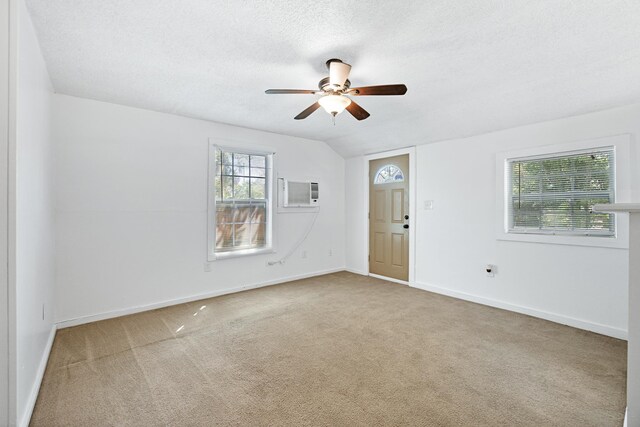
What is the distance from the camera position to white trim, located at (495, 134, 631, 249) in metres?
2.88

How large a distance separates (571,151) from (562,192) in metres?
0.44

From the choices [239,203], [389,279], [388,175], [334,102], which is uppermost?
[334,102]

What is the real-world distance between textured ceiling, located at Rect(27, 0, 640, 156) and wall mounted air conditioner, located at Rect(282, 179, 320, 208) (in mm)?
Result: 1586

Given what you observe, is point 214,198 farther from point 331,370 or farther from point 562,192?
point 562,192

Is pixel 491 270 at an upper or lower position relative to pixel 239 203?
lower

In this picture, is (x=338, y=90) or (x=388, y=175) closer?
(x=338, y=90)

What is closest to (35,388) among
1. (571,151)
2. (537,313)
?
(537,313)

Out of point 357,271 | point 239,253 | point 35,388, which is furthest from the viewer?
point 357,271

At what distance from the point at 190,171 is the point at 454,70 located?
10.4ft

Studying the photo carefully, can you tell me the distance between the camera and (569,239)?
3225 mm

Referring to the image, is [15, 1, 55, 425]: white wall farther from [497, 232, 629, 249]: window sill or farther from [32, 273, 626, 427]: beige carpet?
[497, 232, 629, 249]: window sill

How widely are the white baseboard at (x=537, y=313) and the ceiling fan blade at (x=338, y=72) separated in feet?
10.6

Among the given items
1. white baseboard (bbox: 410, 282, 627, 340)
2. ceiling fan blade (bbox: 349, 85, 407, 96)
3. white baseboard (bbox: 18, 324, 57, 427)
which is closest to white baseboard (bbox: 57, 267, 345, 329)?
white baseboard (bbox: 18, 324, 57, 427)

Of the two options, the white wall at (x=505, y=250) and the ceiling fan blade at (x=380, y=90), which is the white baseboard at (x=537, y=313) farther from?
the ceiling fan blade at (x=380, y=90)
